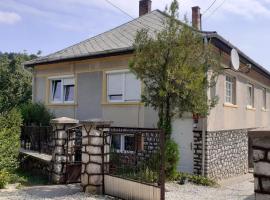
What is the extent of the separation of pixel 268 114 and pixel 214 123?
1117 cm

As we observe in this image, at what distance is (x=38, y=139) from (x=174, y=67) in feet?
20.4

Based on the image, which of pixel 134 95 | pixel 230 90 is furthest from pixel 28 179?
pixel 230 90

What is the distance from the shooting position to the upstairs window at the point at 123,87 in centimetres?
1503

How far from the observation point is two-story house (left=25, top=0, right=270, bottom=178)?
543 inches

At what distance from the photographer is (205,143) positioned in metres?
13.4

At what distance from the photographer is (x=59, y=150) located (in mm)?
10750

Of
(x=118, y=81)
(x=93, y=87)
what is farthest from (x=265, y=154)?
(x=93, y=87)

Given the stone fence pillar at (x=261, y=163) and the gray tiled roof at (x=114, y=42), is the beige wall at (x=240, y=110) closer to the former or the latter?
the gray tiled roof at (x=114, y=42)

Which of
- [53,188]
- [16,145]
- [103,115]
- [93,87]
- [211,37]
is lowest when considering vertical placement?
[53,188]

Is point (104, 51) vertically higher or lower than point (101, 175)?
higher

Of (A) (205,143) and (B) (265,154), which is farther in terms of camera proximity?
(A) (205,143)

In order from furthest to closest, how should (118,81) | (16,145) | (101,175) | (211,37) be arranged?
(118,81)
(211,37)
(16,145)
(101,175)

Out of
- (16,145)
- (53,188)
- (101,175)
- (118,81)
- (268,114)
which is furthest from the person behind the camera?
(268,114)

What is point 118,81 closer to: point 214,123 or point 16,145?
point 214,123
